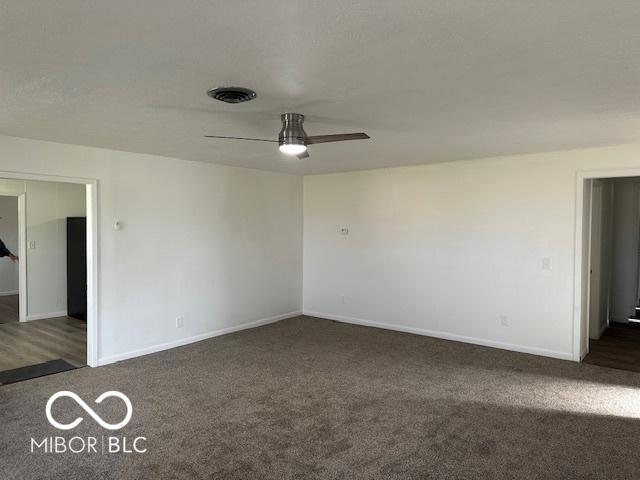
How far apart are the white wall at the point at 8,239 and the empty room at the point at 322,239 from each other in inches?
107

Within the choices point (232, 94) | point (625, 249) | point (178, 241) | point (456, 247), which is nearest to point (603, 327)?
point (625, 249)

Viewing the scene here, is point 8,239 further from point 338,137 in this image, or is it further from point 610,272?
point 610,272

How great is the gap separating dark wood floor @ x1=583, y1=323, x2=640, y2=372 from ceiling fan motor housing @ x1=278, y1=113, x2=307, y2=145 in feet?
12.9

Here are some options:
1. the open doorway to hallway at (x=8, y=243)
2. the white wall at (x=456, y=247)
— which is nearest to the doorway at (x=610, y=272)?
the white wall at (x=456, y=247)

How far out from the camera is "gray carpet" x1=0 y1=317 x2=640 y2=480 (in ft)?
8.82

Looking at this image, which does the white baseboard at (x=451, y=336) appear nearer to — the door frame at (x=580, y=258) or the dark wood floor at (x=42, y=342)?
the door frame at (x=580, y=258)

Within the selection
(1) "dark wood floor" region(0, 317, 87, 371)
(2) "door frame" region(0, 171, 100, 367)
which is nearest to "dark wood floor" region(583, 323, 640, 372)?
(2) "door frame" region(0, 171, 100, 367)

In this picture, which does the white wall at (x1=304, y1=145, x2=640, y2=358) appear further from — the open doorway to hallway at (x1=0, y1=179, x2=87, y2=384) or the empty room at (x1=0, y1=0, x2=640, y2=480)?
the open doorway to hallway at (x1=0, y1=179, x2=87, y2=384)

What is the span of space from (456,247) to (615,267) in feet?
10.1

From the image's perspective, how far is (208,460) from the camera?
2.75 metres

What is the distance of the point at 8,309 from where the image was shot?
743cm

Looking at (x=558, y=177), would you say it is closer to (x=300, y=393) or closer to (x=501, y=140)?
(x=501, y=140)

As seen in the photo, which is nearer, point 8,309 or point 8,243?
point 8,309

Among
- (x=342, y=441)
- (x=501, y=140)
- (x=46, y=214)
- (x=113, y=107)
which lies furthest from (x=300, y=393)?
(x=46, y=214)
